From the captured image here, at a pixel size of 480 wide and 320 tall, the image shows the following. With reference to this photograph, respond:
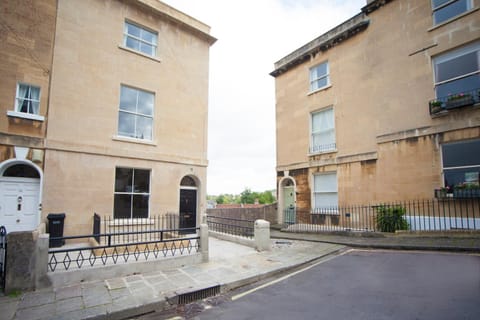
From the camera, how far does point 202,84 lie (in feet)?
43.2

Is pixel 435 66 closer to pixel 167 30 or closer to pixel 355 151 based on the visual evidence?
pixel 355 151

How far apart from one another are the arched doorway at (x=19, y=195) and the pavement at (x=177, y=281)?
4713 mm

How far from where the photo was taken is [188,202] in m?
12.1

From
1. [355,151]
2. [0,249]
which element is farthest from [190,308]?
[355,151]

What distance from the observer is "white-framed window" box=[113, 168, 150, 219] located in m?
10.1

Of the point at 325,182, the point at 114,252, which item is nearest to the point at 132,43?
the point at 114,252

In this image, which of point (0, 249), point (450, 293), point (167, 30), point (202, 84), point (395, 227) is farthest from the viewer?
point (202, 84)

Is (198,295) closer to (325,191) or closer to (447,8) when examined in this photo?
(325,191)

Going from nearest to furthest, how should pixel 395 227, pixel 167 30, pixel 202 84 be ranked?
pixel 395 227 < pixel 167 30 < pixel 202 84

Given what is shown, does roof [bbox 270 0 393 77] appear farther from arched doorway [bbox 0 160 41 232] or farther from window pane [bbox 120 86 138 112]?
arched doorway [bbox 0 160 41 232]

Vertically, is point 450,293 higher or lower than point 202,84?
lower

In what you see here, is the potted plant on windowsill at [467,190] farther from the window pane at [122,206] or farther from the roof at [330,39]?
the window pane at [122,206]

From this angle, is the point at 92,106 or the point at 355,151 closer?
the point at 92,106

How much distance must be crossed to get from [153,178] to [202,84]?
5597mm
